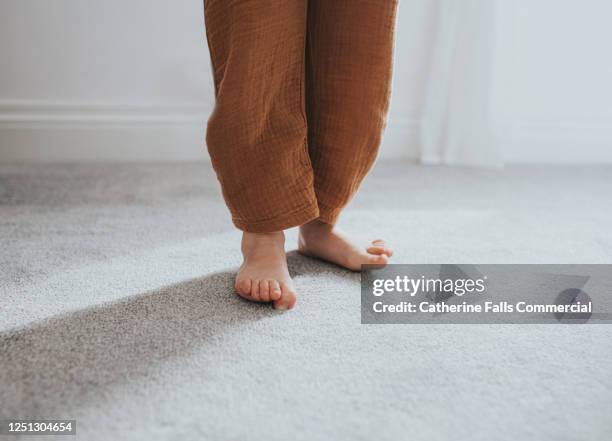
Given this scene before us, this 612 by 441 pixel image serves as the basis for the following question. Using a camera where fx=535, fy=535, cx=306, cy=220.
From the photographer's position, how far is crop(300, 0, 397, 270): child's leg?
2.66ft

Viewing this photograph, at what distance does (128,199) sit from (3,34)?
70 centimetres

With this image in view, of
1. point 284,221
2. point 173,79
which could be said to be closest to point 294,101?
point 284,221

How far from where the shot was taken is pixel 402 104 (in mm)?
1783

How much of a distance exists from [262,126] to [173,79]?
978 millimetres

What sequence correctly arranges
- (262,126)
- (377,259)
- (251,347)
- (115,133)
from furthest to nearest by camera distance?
(115,133) < (377,259) < (262,126) < (251,347)

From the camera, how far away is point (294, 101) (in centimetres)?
80

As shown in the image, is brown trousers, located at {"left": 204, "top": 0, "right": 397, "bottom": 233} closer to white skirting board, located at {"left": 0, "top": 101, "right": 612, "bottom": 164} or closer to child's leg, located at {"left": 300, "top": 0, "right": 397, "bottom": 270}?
child's leg, located at {"left": 300, "top": 0, "right": 397, "bottom": 270}

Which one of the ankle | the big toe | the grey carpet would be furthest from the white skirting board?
the big toe

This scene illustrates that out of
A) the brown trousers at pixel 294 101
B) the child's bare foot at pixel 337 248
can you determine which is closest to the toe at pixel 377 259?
the child's bare foot at pixel 337 248

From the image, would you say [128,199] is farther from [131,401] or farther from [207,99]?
[131,401]

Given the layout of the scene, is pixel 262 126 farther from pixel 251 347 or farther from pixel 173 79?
pixel 173 79

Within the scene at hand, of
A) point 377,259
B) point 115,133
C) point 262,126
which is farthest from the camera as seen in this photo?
point 115,133

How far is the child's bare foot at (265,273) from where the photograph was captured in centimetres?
78

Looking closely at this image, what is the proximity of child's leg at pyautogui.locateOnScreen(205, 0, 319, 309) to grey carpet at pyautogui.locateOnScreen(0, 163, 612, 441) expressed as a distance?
0.07 meters
